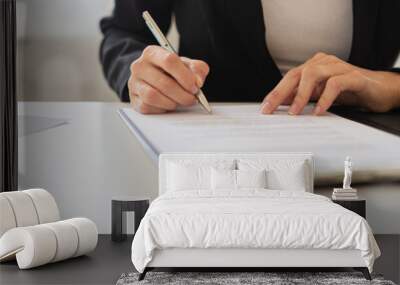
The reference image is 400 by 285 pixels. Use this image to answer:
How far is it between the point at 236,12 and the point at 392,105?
1429 millimetres

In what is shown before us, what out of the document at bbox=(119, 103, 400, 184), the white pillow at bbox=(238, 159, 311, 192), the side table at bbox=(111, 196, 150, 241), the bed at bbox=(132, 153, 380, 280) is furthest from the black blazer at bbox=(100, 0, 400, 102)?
the bed at bbox=(132, 153, 380, 280)

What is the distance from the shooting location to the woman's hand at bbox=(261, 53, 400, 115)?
579 cm

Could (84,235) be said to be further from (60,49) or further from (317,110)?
(317,110)

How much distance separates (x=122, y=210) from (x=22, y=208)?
0.96 m

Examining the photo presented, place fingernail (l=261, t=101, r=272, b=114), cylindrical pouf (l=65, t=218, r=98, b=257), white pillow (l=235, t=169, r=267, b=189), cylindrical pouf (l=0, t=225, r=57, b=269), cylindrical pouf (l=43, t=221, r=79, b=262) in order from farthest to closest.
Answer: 1. fingernail (l=261, t=101, r=272, b=114)
2. white pillow (l=235, t=169, r=267, b=189)
3. cylindrical pouf (l=65, t=218, r=98, b=257)
4. cylindrical pouf (l=43, t=221, r=79, b=262)
5. cylindrical pouf (l=0, t=225, r=57, b=269)

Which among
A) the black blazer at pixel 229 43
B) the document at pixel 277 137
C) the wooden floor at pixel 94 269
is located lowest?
the wooden floor at pixel 94 269

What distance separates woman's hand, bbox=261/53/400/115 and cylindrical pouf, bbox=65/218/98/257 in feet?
5.57

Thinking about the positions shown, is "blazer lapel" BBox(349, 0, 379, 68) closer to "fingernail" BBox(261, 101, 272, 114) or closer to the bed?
"fingernail" BBox(261, 101, 272, 114)

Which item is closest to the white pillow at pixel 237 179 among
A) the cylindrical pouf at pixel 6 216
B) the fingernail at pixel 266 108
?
the fingernail at pixel 266 108

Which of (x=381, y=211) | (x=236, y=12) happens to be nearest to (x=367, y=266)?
(x=381, y=211)

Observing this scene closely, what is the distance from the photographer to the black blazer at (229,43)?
5879 mm

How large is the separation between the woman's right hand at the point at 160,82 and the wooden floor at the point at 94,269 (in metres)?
1.14

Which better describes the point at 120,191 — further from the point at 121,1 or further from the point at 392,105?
the point at 392,105

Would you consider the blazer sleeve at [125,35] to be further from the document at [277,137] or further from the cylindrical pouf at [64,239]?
the cylindrical pouf at [64,239]
